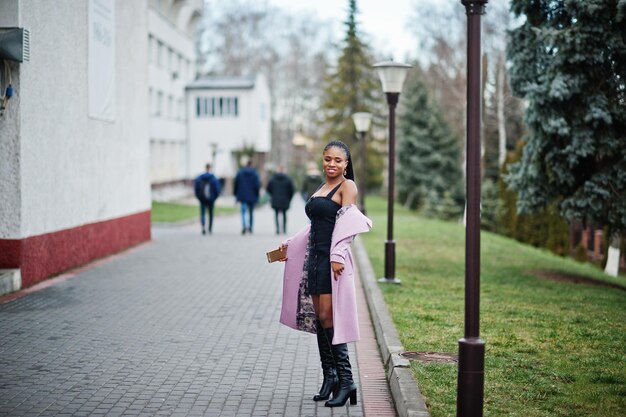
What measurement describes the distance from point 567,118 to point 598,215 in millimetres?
1590

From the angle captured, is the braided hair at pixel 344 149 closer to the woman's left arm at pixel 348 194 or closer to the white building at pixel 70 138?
the woman's left arm at pixel 348 194

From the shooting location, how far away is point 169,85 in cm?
5012

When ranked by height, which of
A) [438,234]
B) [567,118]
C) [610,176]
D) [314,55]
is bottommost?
[438,234]

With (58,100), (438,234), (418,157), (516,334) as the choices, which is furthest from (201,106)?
(516,334)

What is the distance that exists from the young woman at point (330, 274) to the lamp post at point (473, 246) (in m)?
0.90

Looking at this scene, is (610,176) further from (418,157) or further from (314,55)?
(314,55)

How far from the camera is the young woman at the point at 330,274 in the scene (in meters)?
6.43

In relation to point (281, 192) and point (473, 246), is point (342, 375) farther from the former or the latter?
point (281, 192)

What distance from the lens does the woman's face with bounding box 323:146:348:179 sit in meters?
6.49

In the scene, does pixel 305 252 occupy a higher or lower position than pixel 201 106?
lower

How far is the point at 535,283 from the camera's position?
13.8m

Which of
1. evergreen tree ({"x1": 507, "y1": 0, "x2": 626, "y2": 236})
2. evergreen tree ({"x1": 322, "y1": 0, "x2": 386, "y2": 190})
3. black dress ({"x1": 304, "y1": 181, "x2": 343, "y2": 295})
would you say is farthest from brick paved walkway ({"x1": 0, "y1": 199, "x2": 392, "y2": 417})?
evergreen tree ({"x1": 322, "y1": 0, "x2": 386, "y2": 190})

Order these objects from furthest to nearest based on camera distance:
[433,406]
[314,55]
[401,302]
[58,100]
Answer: [314,55] → [58,100] → [401,302] → [433,406]

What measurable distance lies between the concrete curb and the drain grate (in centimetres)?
10
